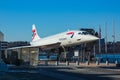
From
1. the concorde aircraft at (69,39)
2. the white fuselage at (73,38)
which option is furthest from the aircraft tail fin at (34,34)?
the white fuselage at (73,38)

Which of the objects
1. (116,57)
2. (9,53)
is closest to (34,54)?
(9,53)

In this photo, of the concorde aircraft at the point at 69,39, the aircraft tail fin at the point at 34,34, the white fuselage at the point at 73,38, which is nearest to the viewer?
the white fuselage at the point at 73,38

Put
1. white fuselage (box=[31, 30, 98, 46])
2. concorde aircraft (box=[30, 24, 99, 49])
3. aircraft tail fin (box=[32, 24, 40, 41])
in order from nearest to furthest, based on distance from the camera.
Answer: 1. white fuselage (box=[31, 30, 98, 46])
2. concorde aircraft (box=[30, 24, 99, 49])
3. aircraft tail fin (box=[32, 24, 40, 41])

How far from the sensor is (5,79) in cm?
2338

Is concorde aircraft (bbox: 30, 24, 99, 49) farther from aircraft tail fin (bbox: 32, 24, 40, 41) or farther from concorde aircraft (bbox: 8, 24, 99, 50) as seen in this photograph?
aircraft tail fin (bbox: 32, 24, 40, 41)

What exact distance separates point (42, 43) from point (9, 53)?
485 inches

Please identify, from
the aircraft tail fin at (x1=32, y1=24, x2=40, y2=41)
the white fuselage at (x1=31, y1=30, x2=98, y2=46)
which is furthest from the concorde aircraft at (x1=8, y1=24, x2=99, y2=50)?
the aircraft tail fin at (x1=32, y1=24, x2=40, y2=41)

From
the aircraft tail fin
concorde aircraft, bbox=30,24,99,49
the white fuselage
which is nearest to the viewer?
the white fuselage

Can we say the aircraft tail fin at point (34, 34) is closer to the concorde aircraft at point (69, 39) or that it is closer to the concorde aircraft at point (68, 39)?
the concorde aircraft at point (68, 39)

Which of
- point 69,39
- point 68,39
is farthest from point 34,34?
point 69,39

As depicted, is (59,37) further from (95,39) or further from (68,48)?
(95,39)

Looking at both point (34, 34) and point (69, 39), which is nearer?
point (69, 39)

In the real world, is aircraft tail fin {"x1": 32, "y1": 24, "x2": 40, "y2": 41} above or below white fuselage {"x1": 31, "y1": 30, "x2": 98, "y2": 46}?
above

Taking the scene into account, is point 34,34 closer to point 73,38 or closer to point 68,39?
point 68,39
